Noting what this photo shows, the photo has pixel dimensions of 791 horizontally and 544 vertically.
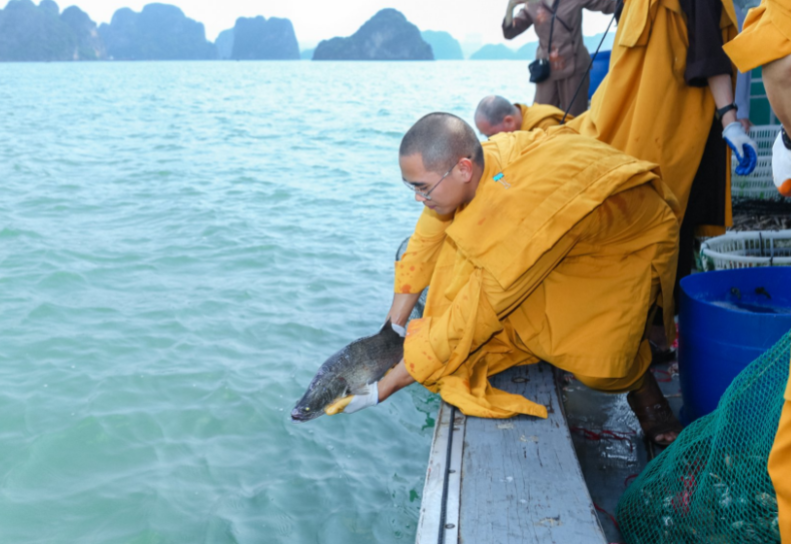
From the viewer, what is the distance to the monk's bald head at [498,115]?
4816mm

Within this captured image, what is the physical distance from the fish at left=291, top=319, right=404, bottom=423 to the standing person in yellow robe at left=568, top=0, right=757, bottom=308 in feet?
4.72

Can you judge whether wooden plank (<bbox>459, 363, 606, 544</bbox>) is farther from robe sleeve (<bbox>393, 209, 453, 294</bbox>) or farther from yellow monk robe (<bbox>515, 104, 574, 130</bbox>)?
yellow monk robe (<bbox>515, 104, 574, 130</bbox>)

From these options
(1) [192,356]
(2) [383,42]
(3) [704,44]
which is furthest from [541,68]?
(2) [383,42]

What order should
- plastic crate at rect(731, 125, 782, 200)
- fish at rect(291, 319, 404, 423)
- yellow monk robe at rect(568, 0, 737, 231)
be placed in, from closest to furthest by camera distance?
fish at rect(291, 319, 404, 423) < yellow monk robe at rect(568, 0, 737, 231) < plastic crate at rect(731, 125, 782, 200)

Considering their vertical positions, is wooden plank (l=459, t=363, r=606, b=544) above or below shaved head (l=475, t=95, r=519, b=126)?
below

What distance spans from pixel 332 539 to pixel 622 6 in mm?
2937

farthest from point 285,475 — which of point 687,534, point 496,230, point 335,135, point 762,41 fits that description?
point 335,135

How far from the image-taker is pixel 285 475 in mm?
3963

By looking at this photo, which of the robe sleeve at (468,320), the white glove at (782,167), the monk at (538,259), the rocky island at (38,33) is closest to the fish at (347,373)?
the monk at (538,259)

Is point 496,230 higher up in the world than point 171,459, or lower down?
higher up

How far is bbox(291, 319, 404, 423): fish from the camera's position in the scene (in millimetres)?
3064

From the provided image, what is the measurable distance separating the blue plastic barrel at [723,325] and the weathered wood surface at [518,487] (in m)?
0.53

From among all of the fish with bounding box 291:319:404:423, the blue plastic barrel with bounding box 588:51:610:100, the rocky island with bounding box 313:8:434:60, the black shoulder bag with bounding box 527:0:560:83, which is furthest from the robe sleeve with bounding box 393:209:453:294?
the rocky island with bounding box 313:8:434:60

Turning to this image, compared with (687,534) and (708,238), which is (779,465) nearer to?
(687,534)
